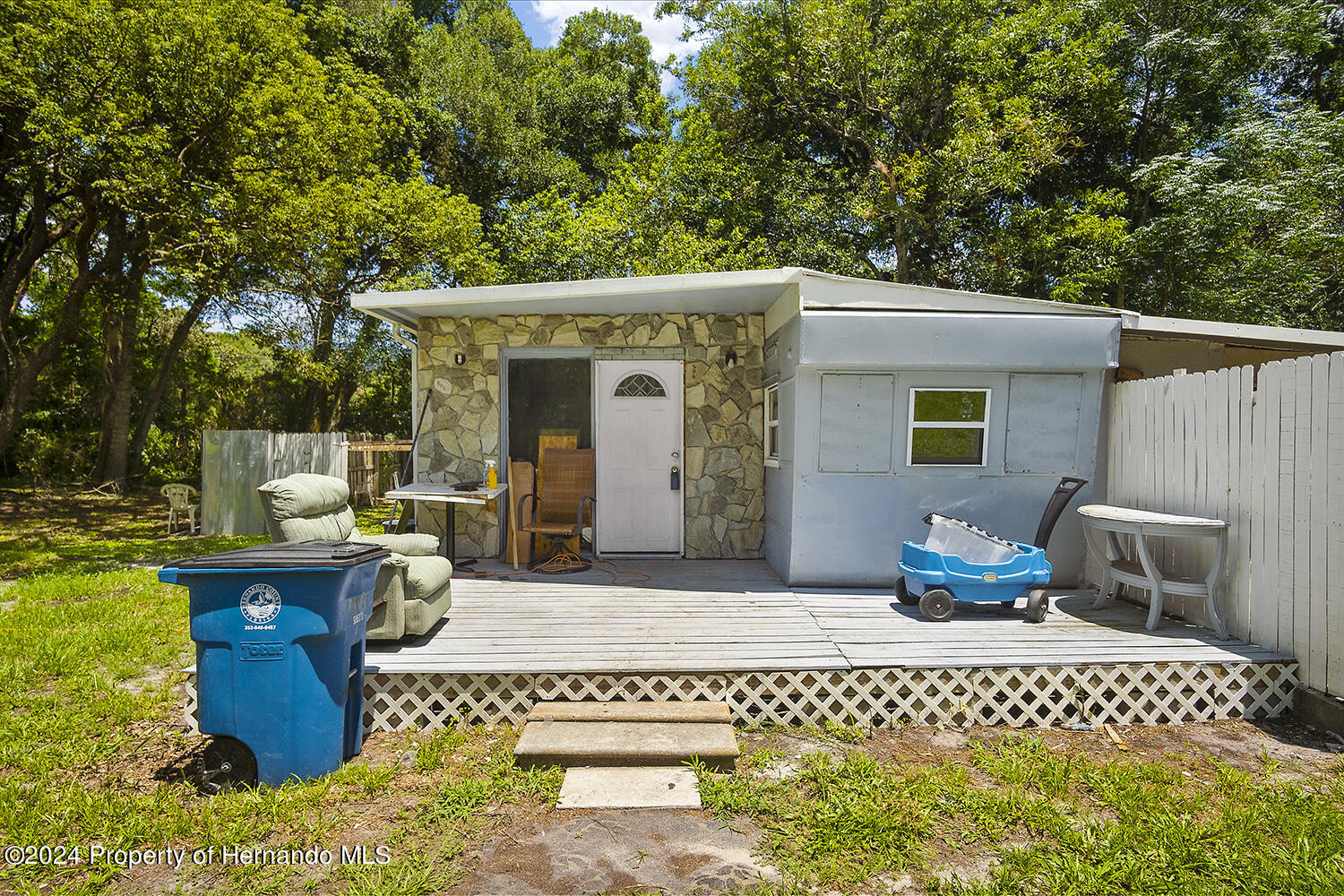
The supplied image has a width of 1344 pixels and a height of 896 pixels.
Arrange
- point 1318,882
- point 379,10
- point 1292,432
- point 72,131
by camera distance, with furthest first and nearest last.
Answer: point 379,10 → point 72,131 → point 1292,432 → point 1318,882

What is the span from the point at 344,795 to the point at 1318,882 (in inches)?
138

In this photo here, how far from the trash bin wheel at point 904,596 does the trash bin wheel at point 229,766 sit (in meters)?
3.81

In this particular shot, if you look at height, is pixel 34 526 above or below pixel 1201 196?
below

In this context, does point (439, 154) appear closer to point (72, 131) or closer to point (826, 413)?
point (72, 131)

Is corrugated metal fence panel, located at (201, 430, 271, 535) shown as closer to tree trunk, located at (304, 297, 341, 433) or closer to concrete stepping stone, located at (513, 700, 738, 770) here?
tree trunk, located at (304, 297, 341, 433)

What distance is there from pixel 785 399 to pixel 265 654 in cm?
403

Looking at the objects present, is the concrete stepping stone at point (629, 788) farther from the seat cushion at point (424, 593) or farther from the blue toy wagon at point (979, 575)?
the blue toy wagon at point (979, 575)

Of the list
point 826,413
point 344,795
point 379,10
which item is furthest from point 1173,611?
point 379,10

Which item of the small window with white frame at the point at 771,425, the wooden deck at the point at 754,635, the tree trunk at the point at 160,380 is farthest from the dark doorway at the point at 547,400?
the tree trunk at the point at 160,380

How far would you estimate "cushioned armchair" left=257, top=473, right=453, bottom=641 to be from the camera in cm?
381

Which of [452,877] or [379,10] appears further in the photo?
[379,10]

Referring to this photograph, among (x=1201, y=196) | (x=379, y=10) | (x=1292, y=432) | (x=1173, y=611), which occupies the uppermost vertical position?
(x=379, y=10)

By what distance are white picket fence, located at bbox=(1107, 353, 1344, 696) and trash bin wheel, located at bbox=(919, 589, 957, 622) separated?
158 centimetres

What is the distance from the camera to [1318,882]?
89.4 inches
